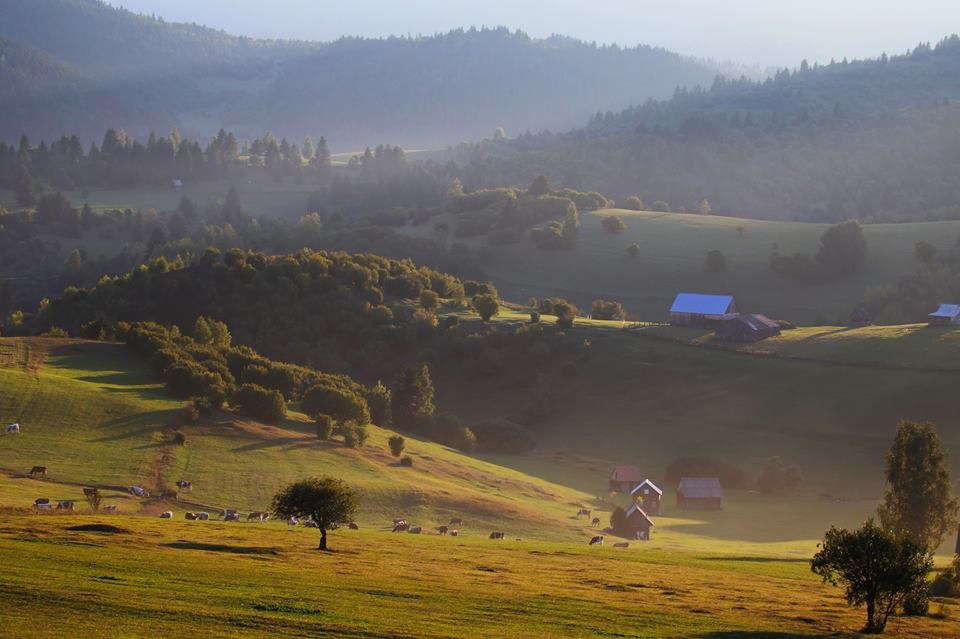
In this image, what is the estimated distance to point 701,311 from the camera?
13962 centimetres

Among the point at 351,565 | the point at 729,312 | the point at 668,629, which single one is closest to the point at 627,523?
the point at 351,565

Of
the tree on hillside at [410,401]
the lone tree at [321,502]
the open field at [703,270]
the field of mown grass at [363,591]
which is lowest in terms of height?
the field of mown grass at [363,591]

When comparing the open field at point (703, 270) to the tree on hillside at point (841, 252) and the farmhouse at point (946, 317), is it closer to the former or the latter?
the tree on hillside at point (841, 252)

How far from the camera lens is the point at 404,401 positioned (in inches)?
4353

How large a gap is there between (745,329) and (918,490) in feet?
224

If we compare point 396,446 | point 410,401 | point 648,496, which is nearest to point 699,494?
point 648,496

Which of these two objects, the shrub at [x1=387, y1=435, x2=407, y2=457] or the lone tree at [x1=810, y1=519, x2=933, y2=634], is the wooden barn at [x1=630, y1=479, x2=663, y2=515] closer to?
the shrub at [x1=387, y1=435, x2=407, y2=457]

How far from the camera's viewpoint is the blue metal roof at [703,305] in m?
139

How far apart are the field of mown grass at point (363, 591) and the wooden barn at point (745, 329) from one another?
75726 millimetres

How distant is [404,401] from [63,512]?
58.9 metres

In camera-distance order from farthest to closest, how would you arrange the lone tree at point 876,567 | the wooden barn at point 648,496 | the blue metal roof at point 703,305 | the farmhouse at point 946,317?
the blue metal roof at point 703,305 → the farmhouse at point 946,317 → the wooden barn at point 648,496 → the lone tree at point 876,567

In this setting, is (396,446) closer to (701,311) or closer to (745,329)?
(745,329)

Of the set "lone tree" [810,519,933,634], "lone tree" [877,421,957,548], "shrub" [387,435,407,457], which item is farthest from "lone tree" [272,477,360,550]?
"shrub" [387,435,407,457]

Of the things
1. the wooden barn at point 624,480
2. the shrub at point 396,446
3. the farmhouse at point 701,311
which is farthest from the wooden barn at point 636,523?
the farmhouse at point 701,311
